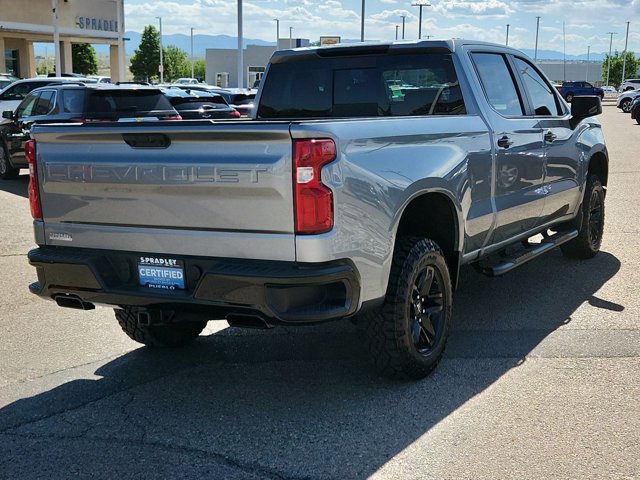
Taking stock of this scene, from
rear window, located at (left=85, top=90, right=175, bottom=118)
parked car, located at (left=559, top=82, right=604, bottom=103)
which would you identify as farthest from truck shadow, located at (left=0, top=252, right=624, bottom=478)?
parked car, located at (left=559, top=82, right=604, bottom=103)

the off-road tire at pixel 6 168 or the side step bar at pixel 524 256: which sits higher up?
the side step bar at pixel 524 256

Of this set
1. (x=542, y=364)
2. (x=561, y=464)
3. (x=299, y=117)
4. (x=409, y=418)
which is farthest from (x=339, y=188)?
(x=299, y=117)

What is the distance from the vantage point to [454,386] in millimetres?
4957

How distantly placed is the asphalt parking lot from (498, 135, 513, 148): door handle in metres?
1.36

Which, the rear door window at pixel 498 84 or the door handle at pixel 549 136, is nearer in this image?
the rear door window at pixel 498 84

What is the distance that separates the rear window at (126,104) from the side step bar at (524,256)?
8340 millimetres

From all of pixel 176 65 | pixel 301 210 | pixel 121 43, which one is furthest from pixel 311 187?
pixel 176 65

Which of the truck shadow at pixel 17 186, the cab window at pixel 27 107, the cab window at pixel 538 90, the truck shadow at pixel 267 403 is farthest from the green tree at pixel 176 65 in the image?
the truck shadow at pixel 267 403

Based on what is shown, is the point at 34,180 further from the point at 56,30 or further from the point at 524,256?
the point at 56,30

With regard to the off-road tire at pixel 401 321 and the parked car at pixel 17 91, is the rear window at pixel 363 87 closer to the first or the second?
the off-road tire at pixel 401 321

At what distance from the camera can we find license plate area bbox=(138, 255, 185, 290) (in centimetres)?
443

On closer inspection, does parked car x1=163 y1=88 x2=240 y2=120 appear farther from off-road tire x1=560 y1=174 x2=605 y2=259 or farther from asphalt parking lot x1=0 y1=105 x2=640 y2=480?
asphalt parking lot x1=0 y1=105 x2=640 y2=480

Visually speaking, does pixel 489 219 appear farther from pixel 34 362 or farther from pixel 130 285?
pixel 34 362

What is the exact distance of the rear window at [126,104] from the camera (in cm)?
1352
